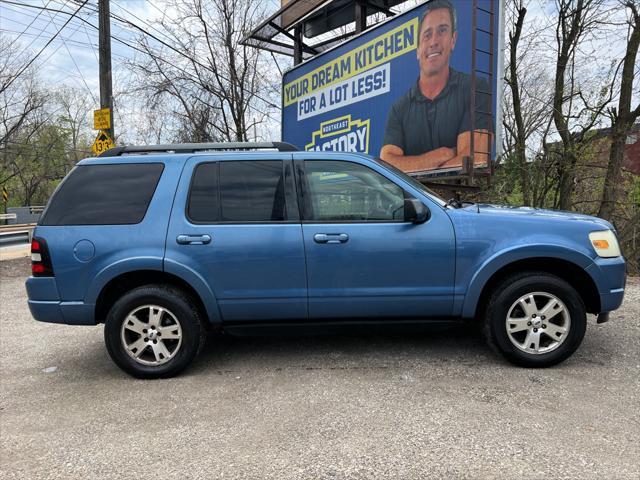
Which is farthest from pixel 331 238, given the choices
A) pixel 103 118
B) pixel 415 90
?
pixel 103 118

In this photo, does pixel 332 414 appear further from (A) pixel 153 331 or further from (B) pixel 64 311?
(B) pixel 64 311

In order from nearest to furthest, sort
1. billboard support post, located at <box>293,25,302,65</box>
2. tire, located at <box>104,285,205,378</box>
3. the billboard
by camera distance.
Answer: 1. tire, located at <box>104,285,205,378</box>
2. the billboard
3. billboard support post, located at <box>293,25,302,65</box>

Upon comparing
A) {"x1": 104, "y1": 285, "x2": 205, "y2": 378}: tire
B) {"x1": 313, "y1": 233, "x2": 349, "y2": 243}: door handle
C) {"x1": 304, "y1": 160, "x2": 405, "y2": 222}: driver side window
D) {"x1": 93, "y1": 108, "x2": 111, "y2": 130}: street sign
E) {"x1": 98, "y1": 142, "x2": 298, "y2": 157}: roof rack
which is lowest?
{"x1": 104, "y1": 285, "x2": 205, "y2": 378}: tire

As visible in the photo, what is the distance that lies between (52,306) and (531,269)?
13.0 feet

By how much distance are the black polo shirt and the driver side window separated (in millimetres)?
3287

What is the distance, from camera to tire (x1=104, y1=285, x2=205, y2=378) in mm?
3611

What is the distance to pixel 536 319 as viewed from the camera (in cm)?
358

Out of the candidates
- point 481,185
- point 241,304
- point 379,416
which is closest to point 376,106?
point 481,185

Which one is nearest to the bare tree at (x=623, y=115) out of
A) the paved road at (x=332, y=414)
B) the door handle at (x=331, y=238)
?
the paved road at (x=332, y=414)

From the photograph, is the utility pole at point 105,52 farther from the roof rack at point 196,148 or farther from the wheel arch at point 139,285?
the wheel arch at point 139,285

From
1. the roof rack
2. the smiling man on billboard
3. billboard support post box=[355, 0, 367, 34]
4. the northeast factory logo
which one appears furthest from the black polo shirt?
the roof rack

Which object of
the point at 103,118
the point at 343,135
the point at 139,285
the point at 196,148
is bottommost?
the point at 139,285

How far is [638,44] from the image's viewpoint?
9008mm

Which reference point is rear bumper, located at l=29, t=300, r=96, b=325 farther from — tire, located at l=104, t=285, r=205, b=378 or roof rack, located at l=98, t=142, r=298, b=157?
roof rack, located at l=98, t=142, r=298, b=157
